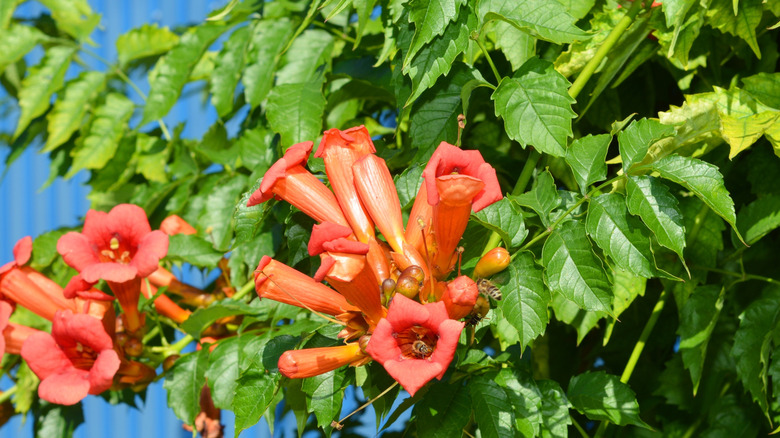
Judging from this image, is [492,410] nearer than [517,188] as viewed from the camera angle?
Yes

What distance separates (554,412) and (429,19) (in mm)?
805

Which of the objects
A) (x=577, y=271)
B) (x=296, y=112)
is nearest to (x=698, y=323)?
(x=577, y=271)

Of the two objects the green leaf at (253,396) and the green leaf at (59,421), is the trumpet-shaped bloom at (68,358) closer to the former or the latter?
the green leaf at (253,396)

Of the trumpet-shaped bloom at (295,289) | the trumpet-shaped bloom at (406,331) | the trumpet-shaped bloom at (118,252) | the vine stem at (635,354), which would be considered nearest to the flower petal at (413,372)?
the trumpet-shaped bloom at (406,331)

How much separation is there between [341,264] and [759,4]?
1035 mm

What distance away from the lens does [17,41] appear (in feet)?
8.45

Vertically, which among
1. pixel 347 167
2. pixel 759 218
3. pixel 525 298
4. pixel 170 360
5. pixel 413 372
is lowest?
pixel 170 360

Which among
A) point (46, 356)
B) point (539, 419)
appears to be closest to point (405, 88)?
point (539, 419)

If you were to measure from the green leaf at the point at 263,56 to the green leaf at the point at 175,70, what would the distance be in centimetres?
25

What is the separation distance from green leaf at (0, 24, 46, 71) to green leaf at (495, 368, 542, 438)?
201cm

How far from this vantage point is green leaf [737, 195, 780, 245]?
1556mm

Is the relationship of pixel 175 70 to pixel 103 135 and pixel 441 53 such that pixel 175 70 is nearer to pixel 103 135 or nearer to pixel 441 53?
pixel 103 135

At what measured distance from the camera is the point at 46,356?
1.57 m

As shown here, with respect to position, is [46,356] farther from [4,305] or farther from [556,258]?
[556,258]
